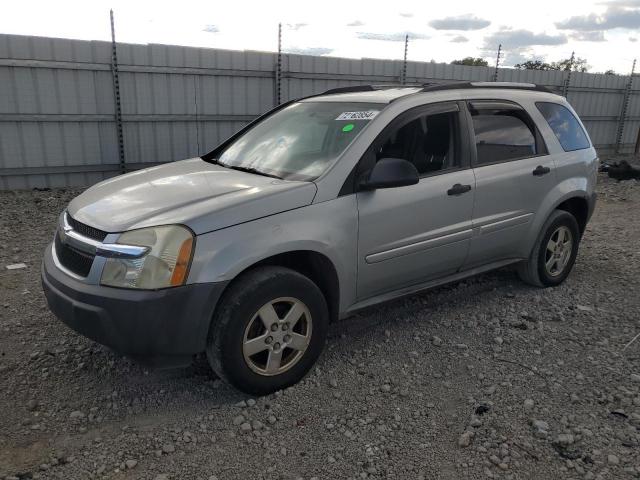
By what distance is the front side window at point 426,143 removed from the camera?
3631 millimetres

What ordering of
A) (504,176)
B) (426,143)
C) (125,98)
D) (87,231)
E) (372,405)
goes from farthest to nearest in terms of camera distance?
(125,98) < (504,176) < (426,143) < (372,405) < (87,231)

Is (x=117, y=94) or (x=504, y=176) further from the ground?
(x=117, y=94)

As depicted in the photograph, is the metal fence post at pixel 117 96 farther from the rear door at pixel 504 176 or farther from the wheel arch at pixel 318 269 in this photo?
the wheel arch at pixel 318 269

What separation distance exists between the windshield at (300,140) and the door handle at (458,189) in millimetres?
756

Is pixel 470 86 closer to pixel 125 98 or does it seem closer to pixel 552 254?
pixel 552 254

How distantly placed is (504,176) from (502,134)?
14.2 inches

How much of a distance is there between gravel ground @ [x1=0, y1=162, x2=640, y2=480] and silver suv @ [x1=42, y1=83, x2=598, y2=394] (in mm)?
348

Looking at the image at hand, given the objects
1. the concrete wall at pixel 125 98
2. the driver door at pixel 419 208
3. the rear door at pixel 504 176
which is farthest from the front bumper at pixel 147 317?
the concrete wall at pixel 125 98

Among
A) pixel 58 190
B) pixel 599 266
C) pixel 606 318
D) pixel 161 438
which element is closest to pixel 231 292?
pixel 161 438

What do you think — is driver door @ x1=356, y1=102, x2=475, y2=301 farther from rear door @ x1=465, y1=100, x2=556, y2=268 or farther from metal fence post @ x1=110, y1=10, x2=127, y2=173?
metal fence post @ x1=110, y1=10, x2=127, y2=173

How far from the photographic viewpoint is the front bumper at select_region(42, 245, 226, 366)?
272cm

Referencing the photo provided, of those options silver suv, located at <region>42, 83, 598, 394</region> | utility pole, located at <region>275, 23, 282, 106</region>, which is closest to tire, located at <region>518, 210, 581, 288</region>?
silver suv, located at <region>42, 83, 598, 394</region>

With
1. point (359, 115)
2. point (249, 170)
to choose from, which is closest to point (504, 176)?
point (359, 115)

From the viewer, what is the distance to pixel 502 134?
14.1 ft
